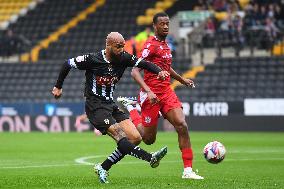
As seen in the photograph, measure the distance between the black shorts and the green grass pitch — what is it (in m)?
0.81

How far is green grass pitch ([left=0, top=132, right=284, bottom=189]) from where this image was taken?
38.7 feet

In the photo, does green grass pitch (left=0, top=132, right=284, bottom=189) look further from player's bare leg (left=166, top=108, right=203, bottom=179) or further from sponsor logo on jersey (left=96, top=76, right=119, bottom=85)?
sponsor logo on jersey (left=96, top=76, right=119, bottom=85)

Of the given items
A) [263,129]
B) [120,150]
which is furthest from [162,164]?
[263,129]

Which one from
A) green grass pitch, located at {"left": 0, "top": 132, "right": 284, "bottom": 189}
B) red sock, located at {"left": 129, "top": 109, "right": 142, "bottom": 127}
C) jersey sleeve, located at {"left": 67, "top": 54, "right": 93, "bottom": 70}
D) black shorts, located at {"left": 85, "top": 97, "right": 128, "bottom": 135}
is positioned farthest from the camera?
red sock, located at {"left": 129, "top": 109, "right": 142, "bottom": 127}

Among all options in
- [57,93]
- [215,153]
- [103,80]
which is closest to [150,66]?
[103,80]

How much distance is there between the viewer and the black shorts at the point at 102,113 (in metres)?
11.9

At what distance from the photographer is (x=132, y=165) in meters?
15.7

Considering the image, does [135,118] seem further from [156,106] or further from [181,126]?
[181,126]

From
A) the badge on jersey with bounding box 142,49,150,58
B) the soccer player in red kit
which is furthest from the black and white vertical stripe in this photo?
the badge on jersey with bounding box 142,49,150,58

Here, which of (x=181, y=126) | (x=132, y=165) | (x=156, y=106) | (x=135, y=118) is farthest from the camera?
(x=132, y=165)

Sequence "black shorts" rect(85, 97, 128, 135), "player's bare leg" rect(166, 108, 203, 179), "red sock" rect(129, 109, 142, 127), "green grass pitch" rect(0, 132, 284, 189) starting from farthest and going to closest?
"red sock" rect(129, 109, 142, 127) < "player's bare leg" rect(166, 108, 203, 179) < "black shorts" rect(85, 97, 128, 135) < "green grass pitch" rect(0, 132, 284, 189)

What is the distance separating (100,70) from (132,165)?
155 inches

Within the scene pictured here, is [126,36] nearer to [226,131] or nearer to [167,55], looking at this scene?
[226,131]

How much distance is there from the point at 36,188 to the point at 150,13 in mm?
26777
